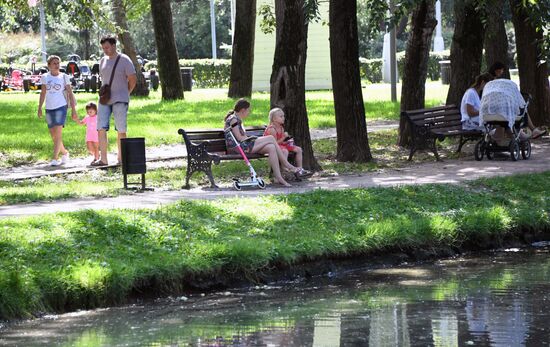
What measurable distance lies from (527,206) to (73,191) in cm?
570

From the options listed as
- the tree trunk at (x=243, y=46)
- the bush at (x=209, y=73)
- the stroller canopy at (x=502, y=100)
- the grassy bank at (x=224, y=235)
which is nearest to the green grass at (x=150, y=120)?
the tree trunk at (x=243, y=46)

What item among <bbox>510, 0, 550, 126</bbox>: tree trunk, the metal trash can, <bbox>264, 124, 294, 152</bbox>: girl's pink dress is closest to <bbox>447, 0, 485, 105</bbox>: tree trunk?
<bbox>510, 0, 550, 126</bbox>: tree trunk

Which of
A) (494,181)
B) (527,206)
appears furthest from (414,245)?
(494,181)

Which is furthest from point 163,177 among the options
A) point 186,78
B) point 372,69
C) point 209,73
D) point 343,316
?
point 372,69

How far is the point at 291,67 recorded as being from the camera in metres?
16.7

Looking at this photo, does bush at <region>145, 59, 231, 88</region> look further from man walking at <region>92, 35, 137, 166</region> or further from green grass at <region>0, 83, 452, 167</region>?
man walking at <region>92, 35, 137, 166</region>

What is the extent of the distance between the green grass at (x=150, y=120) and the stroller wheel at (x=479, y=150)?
21.6ft

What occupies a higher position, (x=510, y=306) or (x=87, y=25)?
(x=87, y=25)

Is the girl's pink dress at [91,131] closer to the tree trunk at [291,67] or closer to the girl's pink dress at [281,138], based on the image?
the tree trunk at [291,67]

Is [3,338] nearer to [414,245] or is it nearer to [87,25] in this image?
[414,245]

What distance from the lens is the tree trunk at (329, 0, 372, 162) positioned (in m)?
17.9

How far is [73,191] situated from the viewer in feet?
50.3

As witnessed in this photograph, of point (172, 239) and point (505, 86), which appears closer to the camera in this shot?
point (172, 239)

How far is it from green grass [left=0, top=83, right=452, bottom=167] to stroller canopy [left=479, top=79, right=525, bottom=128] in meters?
6.79
